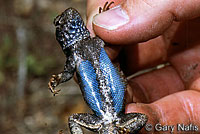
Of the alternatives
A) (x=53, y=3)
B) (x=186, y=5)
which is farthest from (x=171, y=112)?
(x=53, y=3)

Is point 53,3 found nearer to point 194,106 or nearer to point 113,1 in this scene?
point 113,1

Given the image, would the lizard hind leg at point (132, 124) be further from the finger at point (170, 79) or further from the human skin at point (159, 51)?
the finger at point (170, 79)

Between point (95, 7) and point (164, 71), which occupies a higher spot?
point (95, 7)

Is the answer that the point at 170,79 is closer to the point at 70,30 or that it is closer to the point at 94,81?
the point at 94,81

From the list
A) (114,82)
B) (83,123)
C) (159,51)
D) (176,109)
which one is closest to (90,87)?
(114,82)

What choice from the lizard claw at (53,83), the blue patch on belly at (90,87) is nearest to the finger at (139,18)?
the blue patch on belly at (90,87)
